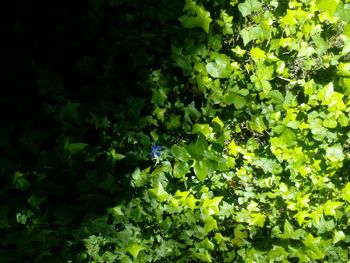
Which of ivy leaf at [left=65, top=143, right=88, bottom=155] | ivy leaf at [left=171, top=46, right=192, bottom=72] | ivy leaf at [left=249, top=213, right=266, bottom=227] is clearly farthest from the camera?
ivy leaf at [left=249, top=213, right=266, bottom=227]

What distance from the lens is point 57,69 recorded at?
172cm

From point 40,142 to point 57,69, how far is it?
370mm

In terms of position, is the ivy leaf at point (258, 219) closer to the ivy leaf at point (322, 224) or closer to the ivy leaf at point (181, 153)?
the ivy leaf at point (322, 224)

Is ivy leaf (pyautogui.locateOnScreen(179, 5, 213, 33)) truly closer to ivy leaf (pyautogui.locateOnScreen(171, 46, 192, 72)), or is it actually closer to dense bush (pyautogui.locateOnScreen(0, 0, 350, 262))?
dense bush (pyautogui.locateOnScreen(0, 0, 350, 262))

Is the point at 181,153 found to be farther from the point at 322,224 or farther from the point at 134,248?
the point at 322,224

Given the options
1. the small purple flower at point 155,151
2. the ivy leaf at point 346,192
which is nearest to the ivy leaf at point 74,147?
the small purple flower at point 155,151

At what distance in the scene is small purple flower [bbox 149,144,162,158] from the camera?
1.82 metres

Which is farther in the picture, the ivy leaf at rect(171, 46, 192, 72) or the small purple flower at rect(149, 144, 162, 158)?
the small purple flower at rect(149, 144, 162, 158)

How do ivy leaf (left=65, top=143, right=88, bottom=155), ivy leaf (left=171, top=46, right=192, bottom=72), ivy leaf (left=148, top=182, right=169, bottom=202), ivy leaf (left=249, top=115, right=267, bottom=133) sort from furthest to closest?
ivy leaf (left=249, top=115, right=267, bottom=133) < ivy leaf (left=148, top=182, right=169, bottom=202) < ivy leaf (left=171, top=46, right=192, bottom=72) < ivy leaf (left=65, top=143, right=88, bottom=155)

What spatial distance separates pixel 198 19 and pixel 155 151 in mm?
667

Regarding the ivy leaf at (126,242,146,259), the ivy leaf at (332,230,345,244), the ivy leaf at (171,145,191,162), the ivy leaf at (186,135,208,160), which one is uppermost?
the ivy leaf at (186,135,208,160)

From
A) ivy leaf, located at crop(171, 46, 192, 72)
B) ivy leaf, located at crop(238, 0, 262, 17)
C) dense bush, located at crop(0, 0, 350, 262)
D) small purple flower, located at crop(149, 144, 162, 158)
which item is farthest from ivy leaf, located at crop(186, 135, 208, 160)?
ivy leaf, located at crop(238, 0, 262, 17)

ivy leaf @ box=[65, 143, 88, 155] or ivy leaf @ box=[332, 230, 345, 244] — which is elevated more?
ivy leaf @ box=[65, 143, 88, 155]

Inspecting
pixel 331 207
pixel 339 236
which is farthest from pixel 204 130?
pixel 339 236
